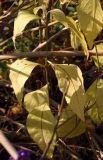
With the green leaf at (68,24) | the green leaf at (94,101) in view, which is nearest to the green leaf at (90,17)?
the green leaf at (68,24)

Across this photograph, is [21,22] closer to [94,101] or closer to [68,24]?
[68,24]

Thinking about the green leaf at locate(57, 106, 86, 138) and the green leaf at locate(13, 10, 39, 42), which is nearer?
the green leaf at locate(13, 10, 39, 42)

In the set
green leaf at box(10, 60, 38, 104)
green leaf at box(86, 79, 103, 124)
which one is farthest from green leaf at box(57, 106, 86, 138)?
green leaf at box(10, 60, 38, 104)

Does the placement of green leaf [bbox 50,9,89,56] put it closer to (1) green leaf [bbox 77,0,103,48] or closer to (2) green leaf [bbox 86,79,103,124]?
(1) green leaf [bbox 77,0,103,48]

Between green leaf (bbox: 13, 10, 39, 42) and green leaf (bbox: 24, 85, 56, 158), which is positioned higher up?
green leaf (bbox: 13, 10, 39, 42)

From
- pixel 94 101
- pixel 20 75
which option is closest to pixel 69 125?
pixel 94 101

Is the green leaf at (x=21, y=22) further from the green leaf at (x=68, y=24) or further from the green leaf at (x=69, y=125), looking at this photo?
the green leaf at (x=69, y=125)
